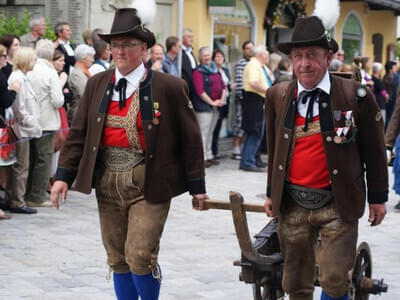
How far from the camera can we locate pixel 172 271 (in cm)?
742

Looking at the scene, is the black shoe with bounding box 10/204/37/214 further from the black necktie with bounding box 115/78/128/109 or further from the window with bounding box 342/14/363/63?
the window with bounding box 342/14/363/63

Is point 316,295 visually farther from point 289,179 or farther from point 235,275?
point 289,179

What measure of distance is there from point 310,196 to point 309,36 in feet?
2.86

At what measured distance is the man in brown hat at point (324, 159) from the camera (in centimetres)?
502

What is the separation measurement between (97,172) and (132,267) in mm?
601

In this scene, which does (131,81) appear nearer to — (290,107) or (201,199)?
(201,199)

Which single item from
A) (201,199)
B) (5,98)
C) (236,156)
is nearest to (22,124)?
(5,98)

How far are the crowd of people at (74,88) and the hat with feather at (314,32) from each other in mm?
959

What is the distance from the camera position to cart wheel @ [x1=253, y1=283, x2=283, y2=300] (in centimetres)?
551

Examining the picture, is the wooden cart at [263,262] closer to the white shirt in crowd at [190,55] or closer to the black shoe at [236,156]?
the white shirt in crowd at [190,55]

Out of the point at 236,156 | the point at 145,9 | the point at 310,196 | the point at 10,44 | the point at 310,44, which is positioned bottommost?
the point at 236,156

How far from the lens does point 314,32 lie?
5078 millimetres

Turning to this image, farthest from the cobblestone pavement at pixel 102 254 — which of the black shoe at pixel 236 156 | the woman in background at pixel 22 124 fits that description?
the black shoe at pixel 236 156

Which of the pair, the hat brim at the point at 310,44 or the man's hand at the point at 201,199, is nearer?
the hat brim at the point at 310,44
